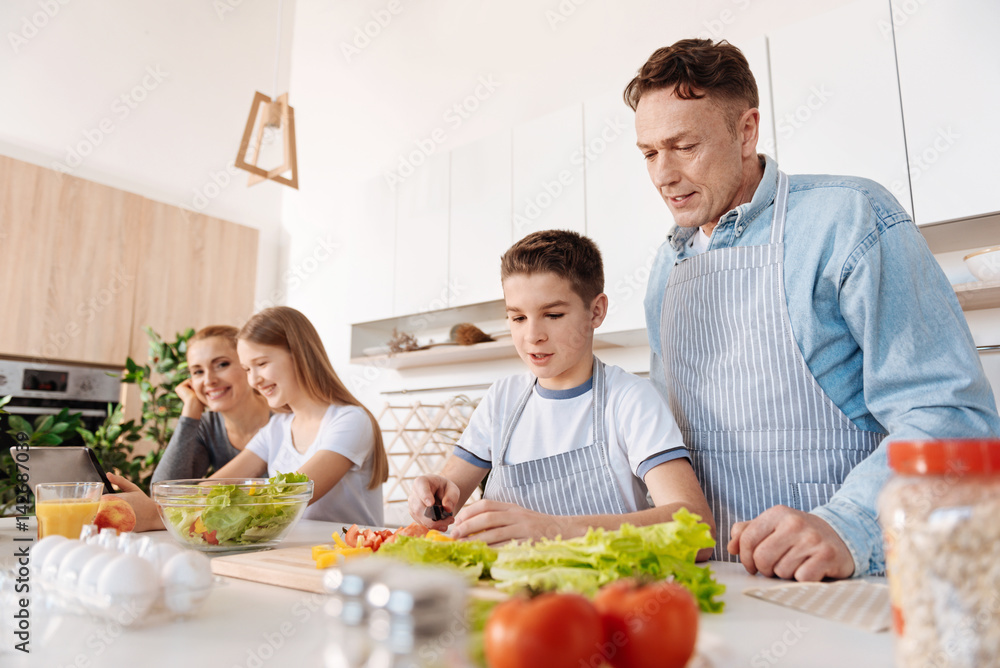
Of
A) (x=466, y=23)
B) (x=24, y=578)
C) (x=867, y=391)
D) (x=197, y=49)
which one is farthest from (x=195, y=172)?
(x=867, y=391)

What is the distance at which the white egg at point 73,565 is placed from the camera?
1.84 feet

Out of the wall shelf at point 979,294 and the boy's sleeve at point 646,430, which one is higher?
the wall shelf at point 979,294

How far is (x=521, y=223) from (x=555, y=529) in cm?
225

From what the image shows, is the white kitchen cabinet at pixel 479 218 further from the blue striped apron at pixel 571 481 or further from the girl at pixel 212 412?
the blue striped apron at pixel 571 481

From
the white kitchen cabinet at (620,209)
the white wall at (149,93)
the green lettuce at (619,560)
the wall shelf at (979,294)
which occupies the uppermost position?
the white wall at (149,93)

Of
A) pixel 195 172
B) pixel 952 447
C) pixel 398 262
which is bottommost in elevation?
pixel 952 447

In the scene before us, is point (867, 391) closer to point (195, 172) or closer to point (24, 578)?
point (24, 578)

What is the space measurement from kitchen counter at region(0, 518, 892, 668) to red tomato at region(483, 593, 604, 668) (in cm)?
10

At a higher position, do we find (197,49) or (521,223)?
(197,49)

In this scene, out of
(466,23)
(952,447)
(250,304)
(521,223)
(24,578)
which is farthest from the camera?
(250,304)

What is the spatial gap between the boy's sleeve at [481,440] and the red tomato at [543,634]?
0.95 m

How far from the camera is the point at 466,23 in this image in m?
3.68

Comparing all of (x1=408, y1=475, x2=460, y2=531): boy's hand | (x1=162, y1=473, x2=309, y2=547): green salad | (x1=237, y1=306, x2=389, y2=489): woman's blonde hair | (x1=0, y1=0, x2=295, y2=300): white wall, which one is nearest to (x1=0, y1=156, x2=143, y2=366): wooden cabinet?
(x1=0, y1=0, x2=295, y2=300): white wall

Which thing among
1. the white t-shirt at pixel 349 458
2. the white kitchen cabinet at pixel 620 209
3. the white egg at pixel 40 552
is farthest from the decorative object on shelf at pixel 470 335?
the white egg at pixel 40 552
